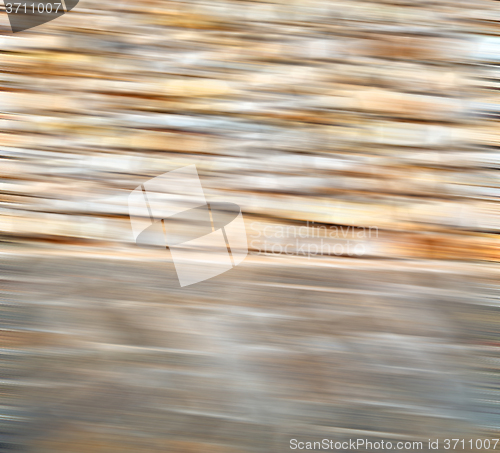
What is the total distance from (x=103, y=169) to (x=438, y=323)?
1258 millimetres

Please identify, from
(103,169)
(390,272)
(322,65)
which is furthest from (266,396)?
Answer: (322,65)

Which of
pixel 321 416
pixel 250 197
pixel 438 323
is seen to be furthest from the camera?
pixel 250 197

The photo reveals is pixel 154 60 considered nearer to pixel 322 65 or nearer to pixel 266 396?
pixel 322 65

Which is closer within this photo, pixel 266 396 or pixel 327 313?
pixel 266 396

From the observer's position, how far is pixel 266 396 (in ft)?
4.22

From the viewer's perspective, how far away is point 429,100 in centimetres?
159

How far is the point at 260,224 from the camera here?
5.03 feet

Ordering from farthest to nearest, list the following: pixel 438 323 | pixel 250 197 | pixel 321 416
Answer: pixel 250 197 → pixel 438 323 → pixel 321 416

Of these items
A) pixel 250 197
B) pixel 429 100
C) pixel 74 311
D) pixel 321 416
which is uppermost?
pixel 429 100

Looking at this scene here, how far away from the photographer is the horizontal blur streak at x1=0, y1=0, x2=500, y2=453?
1.28m

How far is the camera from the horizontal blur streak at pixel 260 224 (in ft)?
4.20

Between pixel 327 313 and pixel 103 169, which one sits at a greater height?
pixel 103 169

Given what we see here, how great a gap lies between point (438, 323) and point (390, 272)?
8.5 inches

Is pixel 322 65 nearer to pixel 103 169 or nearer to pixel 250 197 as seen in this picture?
pixel 250 197
